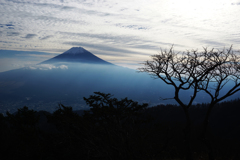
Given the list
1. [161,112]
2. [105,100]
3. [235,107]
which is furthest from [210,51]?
[235,107]

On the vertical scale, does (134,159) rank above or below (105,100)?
below

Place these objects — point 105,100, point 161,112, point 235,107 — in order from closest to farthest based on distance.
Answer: point 105,100 → point 235,107 → point 161,112

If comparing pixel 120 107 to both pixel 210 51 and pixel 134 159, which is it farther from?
pixel 210 51

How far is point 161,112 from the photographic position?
271ft

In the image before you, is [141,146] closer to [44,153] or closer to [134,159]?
[134,159]

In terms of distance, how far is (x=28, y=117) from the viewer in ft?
50.6

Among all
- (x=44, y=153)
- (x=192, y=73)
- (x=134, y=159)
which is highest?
(x=192, y=73)

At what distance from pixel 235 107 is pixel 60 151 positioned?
292 ft

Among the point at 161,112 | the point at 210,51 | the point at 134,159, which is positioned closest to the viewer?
the point at 134,159

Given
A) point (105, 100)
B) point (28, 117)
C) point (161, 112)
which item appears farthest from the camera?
point (161, 112)

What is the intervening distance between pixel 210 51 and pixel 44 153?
13.4 metres

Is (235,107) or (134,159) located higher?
(134,159)

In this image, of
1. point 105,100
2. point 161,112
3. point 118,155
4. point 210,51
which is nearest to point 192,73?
point 210,51

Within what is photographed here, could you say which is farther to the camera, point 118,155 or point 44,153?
point 44,153
